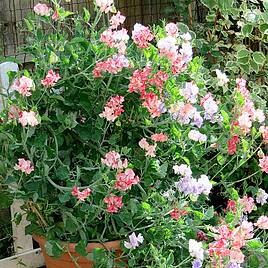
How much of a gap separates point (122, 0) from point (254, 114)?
141 centimetres

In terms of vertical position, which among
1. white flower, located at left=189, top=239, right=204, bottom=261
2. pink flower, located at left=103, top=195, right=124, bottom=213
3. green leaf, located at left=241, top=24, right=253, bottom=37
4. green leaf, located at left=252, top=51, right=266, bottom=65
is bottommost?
white flower, located at left=189, top=239, right=204, bottom=261

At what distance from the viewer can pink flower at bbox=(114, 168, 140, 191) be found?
1866mm

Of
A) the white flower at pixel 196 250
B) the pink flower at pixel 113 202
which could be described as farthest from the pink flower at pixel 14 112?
the white flower at pixel 196 250

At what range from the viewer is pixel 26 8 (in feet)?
10.3

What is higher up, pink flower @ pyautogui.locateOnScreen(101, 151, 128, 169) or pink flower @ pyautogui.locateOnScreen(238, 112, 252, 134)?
pink flower @ pyautogui.locateOnScreen(238, 112, 252, 134)

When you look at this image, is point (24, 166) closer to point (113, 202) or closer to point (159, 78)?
point (113, 202)

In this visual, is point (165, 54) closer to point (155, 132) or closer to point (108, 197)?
point (155, 132)

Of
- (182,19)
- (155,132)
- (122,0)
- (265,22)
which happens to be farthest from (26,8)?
(155,132)

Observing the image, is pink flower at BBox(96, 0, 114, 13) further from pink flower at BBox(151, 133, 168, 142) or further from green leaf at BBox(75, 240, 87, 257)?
green leaf at BBox(75, 240, 87, 257)

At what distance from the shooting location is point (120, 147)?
2070 millimetres

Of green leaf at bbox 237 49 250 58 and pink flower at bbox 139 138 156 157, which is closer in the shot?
pink flower at bbox 139 138 156 157

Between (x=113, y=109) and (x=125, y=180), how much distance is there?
198 millimetres

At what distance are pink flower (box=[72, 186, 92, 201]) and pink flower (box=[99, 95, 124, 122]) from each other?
0.20 m

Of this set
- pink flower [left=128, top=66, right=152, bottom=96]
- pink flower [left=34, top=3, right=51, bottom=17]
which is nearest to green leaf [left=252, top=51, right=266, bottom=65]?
pink flower [left=128, top=66, right=152, bottom=96]
